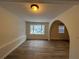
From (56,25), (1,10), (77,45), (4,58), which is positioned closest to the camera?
(77,45)

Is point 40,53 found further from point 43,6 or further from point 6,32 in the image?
point 43,6

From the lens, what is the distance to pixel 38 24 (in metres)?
10.4

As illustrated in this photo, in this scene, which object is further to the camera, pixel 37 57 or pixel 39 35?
pixel 39 35

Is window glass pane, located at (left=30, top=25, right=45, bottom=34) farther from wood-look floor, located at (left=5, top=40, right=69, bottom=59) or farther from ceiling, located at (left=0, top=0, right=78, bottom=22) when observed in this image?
ceiling, located at (left=0, top=0, right=78, bottom=22)

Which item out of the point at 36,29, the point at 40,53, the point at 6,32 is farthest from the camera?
the point at 36,29

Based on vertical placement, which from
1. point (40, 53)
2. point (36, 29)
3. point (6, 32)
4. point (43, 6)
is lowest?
point (40, 53)

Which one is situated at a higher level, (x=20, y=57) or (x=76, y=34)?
(x=76, y=34)

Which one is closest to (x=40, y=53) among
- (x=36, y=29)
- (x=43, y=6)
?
(x=43, y=6)

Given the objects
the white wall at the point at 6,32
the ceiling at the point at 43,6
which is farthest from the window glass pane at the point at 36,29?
the ceiling at the point at 43,6

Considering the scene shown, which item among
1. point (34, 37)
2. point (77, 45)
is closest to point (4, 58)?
point (77, 45)

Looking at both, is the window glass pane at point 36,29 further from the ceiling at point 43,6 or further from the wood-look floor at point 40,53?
the ceiling at point 43,6

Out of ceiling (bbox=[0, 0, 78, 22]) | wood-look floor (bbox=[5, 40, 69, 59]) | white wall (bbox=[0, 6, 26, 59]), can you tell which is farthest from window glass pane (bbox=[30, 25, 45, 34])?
ceiling (bbox=[0, 0, 78, 22])

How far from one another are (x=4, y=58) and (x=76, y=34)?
2838mm

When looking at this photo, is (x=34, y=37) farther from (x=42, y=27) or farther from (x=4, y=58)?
(x=4, y=58)
